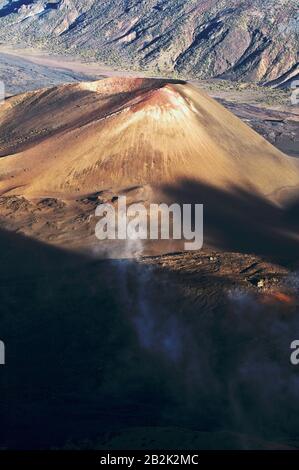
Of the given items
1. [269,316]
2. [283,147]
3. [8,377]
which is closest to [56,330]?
[8,377]

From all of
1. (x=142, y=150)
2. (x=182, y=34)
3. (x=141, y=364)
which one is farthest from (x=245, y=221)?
(x=182, y=34)

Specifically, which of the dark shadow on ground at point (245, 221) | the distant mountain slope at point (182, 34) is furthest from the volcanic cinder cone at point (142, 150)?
the distant mountain slope at point (182, 34)

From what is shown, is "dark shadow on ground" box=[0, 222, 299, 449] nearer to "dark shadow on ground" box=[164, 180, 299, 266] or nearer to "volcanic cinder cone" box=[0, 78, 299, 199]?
"dark shadow on ground" box=[164, 180, 299, 266]

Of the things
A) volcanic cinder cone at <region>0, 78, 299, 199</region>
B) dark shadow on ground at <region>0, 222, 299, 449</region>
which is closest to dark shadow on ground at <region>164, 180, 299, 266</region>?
volcanic cinder cone at <region>0, 78, 299, 199</region>

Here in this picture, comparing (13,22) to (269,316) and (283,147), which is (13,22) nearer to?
(283,147)

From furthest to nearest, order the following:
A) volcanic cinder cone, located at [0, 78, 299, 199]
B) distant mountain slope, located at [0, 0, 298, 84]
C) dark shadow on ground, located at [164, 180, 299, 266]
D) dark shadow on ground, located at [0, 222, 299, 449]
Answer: distant mountain slope, located at [0, 0, 298, 84] → volcanic cinder cone, located at [0, 78, 299, 199] → dark shadow on ground, located at [164, 180, 299, 266] → dark shadow on ground, located at [0, 222, 299, 449]

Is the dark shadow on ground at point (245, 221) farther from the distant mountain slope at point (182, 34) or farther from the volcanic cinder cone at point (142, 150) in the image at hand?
the distant mountain slope at point (182, 34)

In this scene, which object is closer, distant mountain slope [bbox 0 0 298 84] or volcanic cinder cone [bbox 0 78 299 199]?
volcanic cinder cone [bbox 0 78 299 199]
